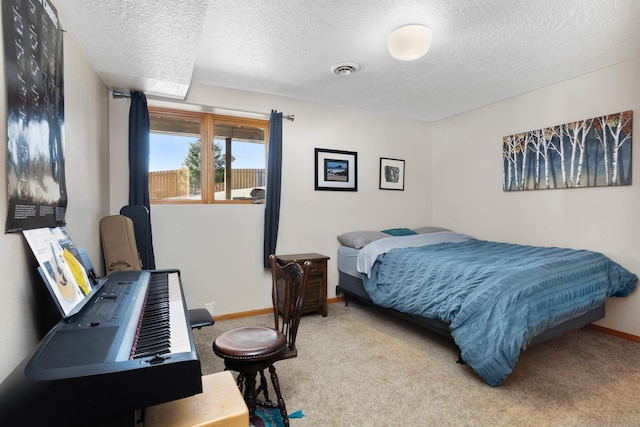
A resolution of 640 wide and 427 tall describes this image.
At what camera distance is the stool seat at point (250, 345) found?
1561 mm

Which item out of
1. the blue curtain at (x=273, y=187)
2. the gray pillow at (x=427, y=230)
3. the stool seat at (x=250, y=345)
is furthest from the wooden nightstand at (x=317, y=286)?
the stool seat at (x=250, y=345)

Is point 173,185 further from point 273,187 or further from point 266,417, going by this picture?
point 266,417

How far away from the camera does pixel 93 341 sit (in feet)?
3.02

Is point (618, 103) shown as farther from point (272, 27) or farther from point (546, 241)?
point (272, 27)

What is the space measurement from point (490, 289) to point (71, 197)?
2651 mm

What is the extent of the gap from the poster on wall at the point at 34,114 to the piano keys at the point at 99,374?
1.55ft

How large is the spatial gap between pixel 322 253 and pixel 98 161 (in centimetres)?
248

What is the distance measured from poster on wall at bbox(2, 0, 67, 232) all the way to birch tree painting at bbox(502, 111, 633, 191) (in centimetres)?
416

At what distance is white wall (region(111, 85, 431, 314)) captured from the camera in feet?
10.6

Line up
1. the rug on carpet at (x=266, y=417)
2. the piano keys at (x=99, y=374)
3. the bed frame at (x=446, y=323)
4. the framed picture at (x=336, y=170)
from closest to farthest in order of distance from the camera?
Result: the piano keys at (x=99, y=374)
the rug on carpet at (x=266, y=417)
the bed frame at (x=446, y=323)
the framed picture at (x=336, y=170)

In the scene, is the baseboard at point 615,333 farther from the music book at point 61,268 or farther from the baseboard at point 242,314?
the music book at point 61,268

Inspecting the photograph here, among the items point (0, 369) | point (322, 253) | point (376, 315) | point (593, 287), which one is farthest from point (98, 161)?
point (593, 287)

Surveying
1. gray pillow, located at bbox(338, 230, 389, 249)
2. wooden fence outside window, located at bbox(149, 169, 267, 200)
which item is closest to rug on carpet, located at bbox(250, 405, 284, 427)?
gray pillow, located at bbox(338, 230, 389, 249)

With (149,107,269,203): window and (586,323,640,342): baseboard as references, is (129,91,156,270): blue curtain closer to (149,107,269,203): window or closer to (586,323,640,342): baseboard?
(149,107,269,203): window
